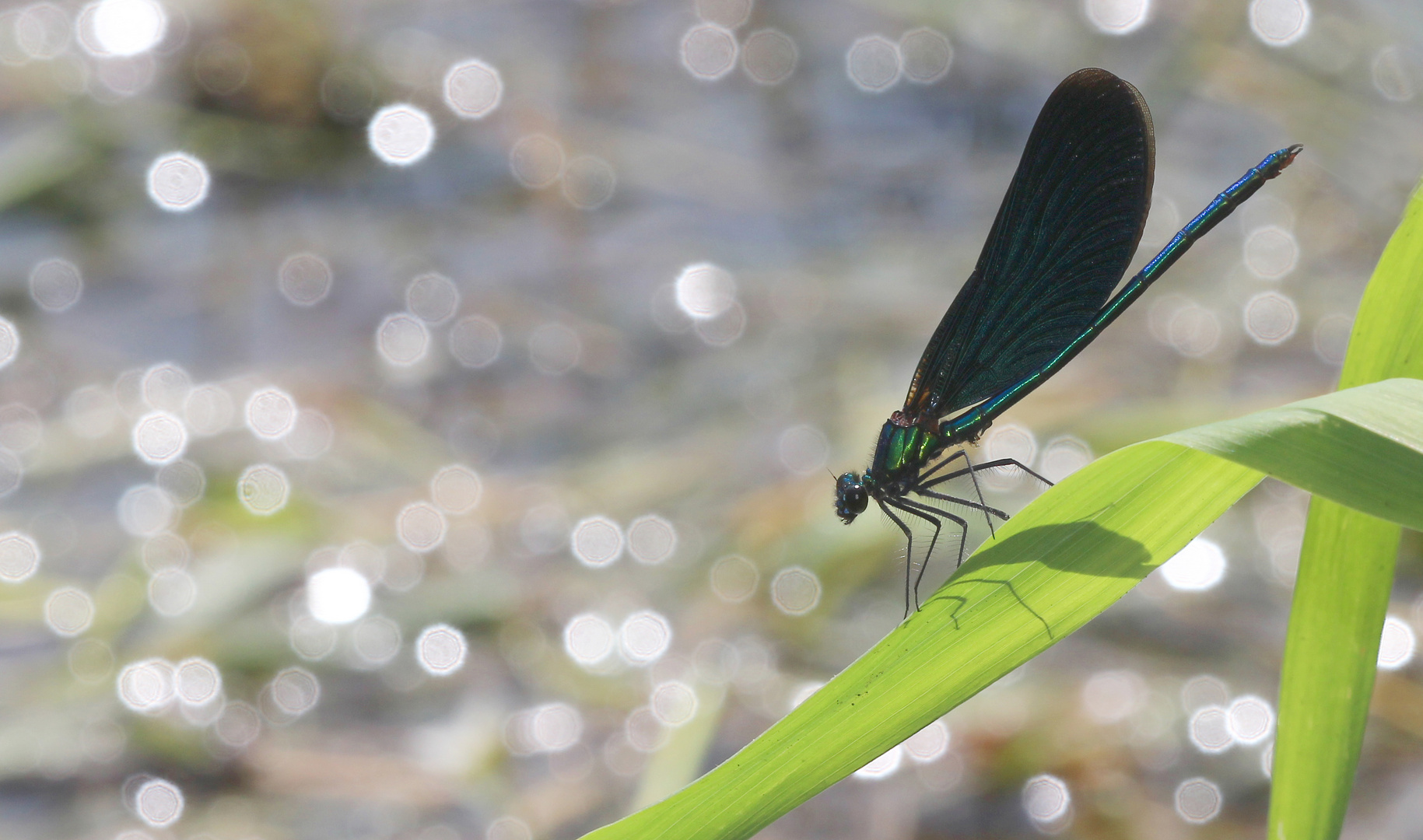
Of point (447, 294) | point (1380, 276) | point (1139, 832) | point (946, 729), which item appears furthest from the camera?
point (447, 294)

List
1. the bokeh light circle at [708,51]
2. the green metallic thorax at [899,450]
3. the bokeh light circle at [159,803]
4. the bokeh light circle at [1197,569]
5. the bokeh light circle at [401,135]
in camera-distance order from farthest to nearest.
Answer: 1. the bokeh light circle at [708,51]
2. the bokeh light circle at [401,135]
3. the bokeh light circle at [1197,569]
4. the bokeh light circle at [159,803]
5. the green metallic thorax at [899,450]

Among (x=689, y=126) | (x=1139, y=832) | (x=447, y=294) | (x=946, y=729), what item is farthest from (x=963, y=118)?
(x=1139, y=832)

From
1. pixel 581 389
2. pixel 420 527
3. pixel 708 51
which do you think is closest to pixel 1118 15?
pixel 708 51

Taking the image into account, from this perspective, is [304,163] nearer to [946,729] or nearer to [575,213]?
[575,213]

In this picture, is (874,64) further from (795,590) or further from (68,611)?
(68,611)

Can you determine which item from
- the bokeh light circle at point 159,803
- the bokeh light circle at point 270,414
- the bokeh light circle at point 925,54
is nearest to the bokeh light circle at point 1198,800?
the bokeh light circle at point 159,803

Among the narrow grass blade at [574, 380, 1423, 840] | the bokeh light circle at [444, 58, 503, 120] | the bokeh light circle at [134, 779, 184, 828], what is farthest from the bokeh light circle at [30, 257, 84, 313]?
the narrow grass blade at [574, 380, 1423, 840]

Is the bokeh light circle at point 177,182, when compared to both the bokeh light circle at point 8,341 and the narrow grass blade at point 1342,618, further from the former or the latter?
the narrow grass blade at point 1342,618
